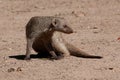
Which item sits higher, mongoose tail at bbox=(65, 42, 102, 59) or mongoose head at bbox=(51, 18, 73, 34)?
mongoose head at bbox=(51, 18, 73, 34)

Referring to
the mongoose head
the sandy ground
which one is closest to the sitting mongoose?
the mongoose head

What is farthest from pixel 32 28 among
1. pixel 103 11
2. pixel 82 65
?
pixel 103 11

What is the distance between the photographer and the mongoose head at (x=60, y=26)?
25.7ft

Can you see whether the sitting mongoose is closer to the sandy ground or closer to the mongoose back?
the mongoose back

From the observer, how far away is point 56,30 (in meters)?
7.89

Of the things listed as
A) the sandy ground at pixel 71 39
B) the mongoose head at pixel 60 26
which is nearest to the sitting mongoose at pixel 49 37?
the mongoose head at pixel 60 26

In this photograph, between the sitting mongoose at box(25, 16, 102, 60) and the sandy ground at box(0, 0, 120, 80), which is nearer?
the sandy ground at box(0, 0, 120, 80)

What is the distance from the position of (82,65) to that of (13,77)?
973mm

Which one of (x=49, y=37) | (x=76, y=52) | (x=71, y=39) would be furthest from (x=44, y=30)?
(x=71, y=39)

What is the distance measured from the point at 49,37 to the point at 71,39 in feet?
4.84

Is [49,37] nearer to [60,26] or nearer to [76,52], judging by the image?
[60,26]

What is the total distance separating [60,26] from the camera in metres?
7.89

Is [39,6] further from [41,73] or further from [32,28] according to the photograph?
[41,73]

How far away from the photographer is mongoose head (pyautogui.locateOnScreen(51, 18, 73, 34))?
309 inches
